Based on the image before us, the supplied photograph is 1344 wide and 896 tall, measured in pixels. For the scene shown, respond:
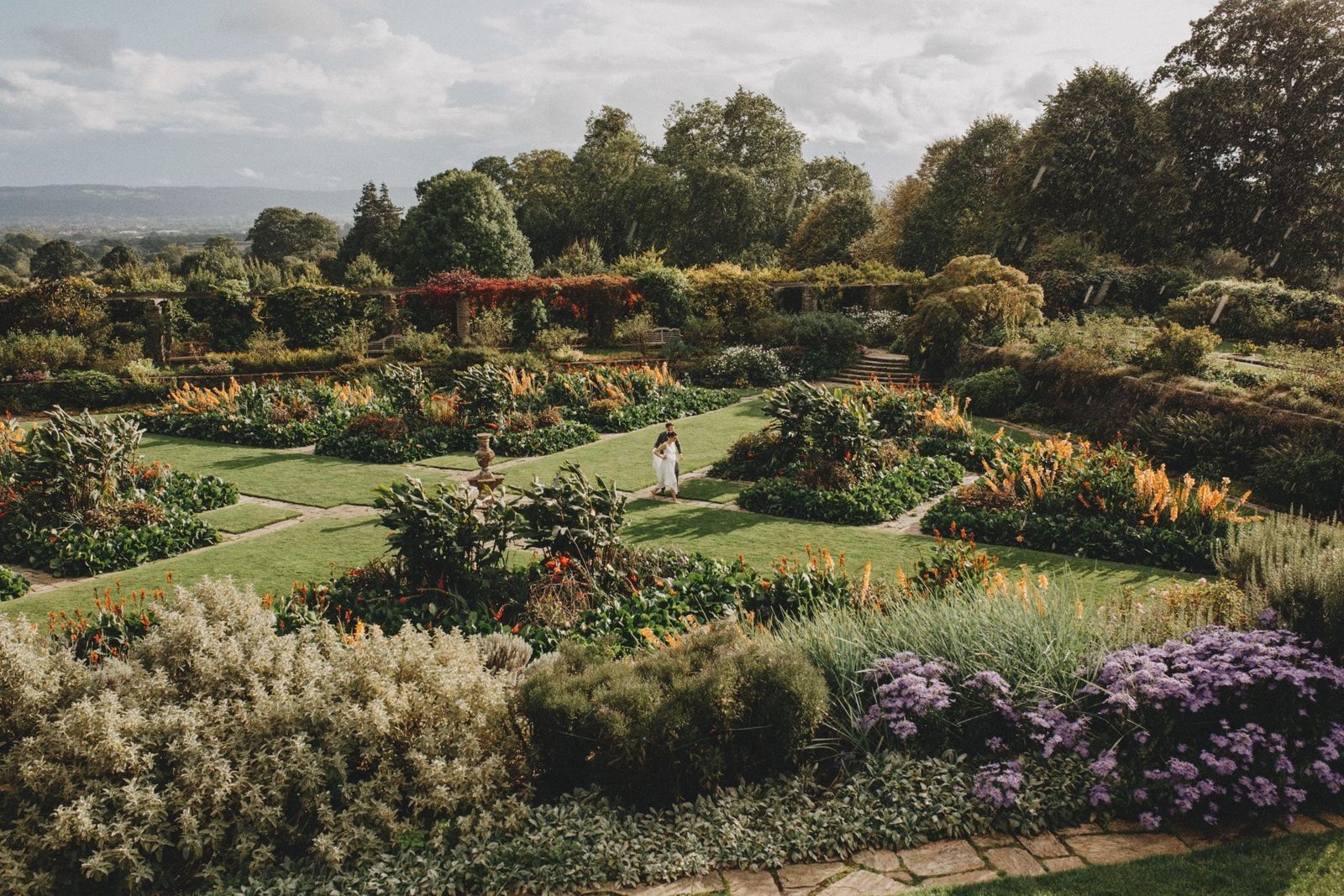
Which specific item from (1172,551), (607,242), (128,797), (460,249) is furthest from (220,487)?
(607,242)

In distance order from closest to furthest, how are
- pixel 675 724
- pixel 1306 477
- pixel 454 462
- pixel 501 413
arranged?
pixel 675 724, pixel 1306 477, pixel 454 462, pixel 501 413

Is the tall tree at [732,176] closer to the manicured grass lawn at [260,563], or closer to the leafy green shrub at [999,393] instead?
the leafy green shrub at [999,393]

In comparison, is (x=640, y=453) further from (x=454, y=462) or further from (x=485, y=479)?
(x=485, y=479)

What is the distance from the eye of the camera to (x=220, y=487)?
1134 cm

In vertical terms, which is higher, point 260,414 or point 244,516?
point 260,414

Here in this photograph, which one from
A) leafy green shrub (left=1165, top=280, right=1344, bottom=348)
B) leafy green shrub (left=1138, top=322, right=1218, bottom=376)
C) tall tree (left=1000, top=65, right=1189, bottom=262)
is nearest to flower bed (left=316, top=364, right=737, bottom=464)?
leafy green shrub (left=1138, top=322, right=1218, bottom=376)

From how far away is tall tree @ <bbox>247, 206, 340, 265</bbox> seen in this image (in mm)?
73688

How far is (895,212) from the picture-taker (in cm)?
4475

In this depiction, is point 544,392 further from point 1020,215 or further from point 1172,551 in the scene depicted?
point 1020,215

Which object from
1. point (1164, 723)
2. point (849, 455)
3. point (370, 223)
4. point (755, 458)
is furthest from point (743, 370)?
point (370, 223)

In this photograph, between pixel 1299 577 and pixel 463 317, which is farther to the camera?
pixel 463 317

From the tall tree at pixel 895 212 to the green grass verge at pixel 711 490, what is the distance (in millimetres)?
26413

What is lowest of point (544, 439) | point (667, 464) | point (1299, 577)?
point (544, 439)

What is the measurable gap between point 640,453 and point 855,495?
4680 millimetres
